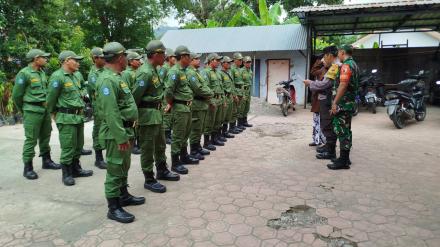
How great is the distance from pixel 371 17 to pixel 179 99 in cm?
834

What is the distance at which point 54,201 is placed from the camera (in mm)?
4188

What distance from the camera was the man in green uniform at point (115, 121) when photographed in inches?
133

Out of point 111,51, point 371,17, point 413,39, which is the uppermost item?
point 413,39

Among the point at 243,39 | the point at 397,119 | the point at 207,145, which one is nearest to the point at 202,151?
the point at 207,145

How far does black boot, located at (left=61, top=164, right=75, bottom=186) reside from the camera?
4.73 m

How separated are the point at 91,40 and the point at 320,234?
65.7 feet

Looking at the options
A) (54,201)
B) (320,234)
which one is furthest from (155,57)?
(320,234)

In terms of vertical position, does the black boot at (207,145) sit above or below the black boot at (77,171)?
above

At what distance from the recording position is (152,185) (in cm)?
450

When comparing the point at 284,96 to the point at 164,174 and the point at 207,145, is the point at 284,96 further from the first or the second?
the point at 164,174

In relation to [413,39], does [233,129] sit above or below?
below

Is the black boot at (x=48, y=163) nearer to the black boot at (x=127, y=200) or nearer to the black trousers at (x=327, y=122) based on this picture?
the black boot at (x=127, y=200)

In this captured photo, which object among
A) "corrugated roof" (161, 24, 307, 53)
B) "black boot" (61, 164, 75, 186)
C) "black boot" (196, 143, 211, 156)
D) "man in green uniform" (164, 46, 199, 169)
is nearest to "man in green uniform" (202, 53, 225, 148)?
"black boot" (196, 143, 211, 156)

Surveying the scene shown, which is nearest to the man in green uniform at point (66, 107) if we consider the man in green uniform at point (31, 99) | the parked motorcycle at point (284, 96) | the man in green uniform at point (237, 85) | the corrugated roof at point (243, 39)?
the man in green uniform at point (31, 99)
